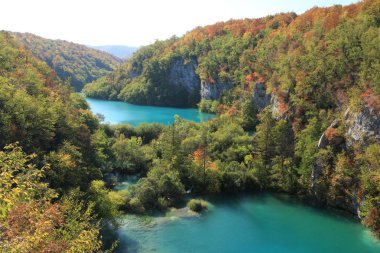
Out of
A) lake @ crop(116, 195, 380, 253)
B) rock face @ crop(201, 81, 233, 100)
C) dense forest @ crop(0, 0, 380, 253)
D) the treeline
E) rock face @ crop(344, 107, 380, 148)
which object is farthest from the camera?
rock face @ crop(201, 81, 233, 100)

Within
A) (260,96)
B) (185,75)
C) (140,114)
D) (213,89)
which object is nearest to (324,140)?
(260,96)

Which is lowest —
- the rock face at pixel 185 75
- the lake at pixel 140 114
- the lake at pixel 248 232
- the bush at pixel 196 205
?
the lake at pixel 248 232

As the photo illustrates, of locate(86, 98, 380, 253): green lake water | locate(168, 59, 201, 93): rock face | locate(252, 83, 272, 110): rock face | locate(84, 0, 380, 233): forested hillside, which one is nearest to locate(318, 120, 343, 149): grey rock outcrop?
locate(84, 0, 380, 233): forested hillside

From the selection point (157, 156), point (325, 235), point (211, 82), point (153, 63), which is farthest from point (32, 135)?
point (153, 63)

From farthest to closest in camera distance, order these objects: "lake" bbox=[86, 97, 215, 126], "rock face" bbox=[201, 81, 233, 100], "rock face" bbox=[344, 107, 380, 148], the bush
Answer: "rock face" bbox=[201, 81, 233, 100] < "lake" bbox=[86, 97, 215, 126] < the bush < "rock face" bbox=[344, 107, 380, 148]

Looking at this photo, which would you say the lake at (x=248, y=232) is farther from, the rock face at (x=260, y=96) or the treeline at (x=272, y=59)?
the rock face at (x=260, y=96)

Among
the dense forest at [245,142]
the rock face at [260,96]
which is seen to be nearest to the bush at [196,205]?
the dense forest at [245,142]

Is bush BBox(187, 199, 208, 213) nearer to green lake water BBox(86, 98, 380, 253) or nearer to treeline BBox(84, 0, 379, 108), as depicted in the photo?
green lake water BBox(86, 98, 380, 253)
